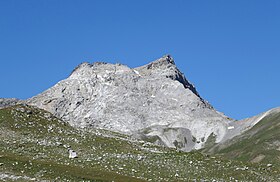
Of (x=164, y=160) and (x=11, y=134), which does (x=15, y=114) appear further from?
(x=164, y=160)

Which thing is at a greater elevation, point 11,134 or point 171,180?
point 11,134

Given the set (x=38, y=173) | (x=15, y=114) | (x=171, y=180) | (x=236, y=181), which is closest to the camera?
(x=38, y=173)

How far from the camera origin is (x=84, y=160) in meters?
59.5

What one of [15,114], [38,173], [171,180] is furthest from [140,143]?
[38,173]

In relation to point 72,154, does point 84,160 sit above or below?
below

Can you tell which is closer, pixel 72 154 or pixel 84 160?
pixel 84 160

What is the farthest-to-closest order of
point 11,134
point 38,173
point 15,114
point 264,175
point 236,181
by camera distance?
1. point 15,114
2. point 11,134
3. point 264,175
4. point 236,181
5. point 38,173

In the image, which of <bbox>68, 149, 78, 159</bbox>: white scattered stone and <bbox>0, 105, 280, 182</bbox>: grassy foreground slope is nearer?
<bbox>0, 105, 280, 182</bbox>: grassy foreground slope

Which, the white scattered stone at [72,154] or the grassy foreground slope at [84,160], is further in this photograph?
the white scattered stone at [72,154]

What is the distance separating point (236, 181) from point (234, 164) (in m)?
9.56

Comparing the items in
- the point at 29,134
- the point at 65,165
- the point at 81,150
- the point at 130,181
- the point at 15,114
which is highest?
the point at 15,114

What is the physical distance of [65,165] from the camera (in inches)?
2104

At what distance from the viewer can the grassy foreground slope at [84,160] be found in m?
49.4

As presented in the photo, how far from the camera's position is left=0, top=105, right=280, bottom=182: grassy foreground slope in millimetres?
49438
